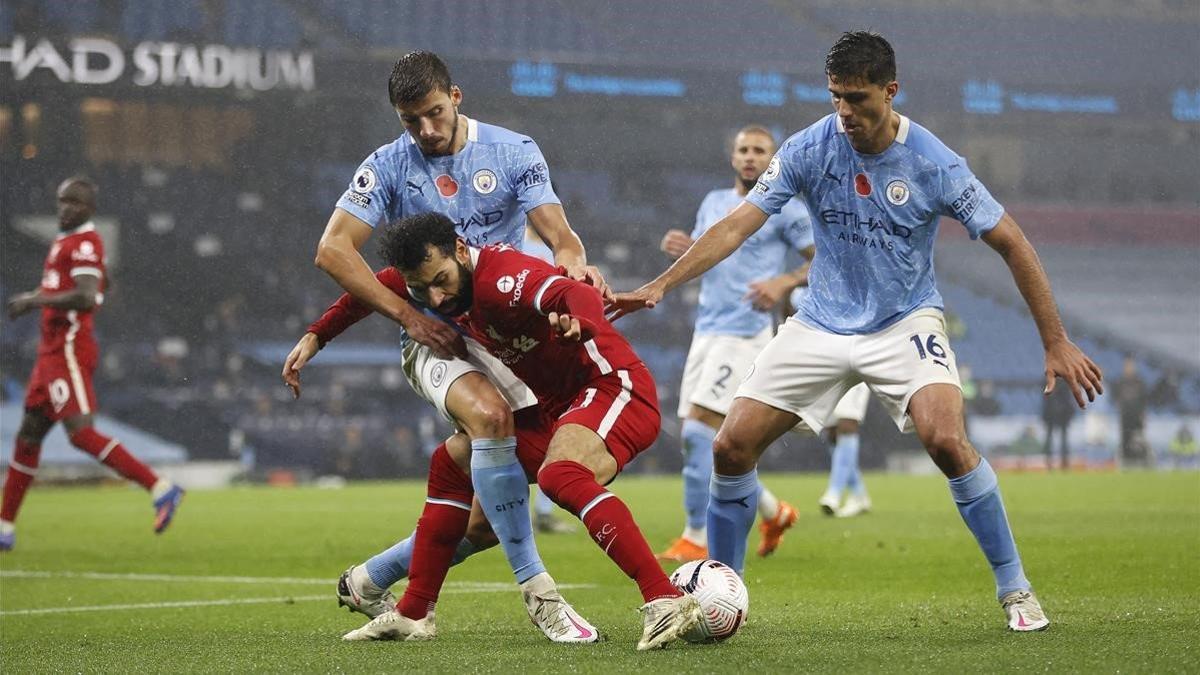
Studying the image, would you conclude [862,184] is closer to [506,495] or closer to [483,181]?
[483,181]

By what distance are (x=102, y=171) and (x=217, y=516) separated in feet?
34.6

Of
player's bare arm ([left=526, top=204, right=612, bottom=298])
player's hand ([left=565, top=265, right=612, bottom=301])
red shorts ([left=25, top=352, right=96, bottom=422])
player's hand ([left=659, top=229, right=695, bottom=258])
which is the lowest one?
red shorts ([left=25, top=352, right=96, bottom=422])

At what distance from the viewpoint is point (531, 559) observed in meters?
5.25

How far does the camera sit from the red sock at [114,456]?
10.6 metres

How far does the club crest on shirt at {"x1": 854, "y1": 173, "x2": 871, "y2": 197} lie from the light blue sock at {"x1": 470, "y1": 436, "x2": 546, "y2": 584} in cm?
146

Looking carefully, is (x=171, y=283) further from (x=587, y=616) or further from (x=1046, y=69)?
(x=587, y=616)

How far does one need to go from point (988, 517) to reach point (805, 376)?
0.77 meters

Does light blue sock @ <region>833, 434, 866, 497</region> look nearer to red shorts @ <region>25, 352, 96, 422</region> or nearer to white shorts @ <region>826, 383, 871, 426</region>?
white shorts @ <region>826, 383, 871, 426</region>

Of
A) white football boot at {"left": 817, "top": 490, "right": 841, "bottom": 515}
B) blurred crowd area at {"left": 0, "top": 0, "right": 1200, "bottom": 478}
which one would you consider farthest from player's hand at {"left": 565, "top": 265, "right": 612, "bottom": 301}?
blurred crowd area at {"left": 0, "top": 0, "right": 1200, "bottom": 478}

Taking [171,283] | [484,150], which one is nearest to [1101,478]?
[171,283]

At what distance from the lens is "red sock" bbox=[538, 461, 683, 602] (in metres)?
4.71

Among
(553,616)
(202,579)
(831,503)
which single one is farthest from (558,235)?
(831,503)

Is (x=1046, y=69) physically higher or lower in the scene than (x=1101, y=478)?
higher

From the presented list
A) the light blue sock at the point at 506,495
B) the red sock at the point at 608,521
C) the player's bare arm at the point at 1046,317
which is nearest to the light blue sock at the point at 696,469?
the light blue sock at the point at 506,495
